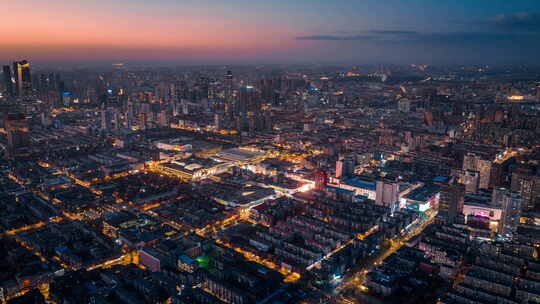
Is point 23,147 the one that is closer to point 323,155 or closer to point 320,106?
point 323,155

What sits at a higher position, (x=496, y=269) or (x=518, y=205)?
(x=518, y=205)

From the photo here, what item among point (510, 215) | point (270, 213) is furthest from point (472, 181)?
point (270, 213)

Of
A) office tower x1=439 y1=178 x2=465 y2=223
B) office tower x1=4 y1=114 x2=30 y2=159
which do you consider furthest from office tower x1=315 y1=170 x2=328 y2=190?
office tower x1=4 y1=114 x2=30 y2=159

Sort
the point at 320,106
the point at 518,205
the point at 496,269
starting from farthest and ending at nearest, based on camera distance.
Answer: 1. the point at 320,106
2. the point at 518,205
3. the point at 496,269

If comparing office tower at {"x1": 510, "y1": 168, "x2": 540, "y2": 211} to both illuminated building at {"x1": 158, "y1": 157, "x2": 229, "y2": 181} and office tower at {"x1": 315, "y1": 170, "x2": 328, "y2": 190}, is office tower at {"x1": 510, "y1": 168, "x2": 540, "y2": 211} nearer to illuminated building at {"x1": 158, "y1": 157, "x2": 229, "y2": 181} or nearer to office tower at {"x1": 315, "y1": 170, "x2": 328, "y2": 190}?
office tower at {"x1": 315, "y1": 170, "x2": 328, "y2": 190}

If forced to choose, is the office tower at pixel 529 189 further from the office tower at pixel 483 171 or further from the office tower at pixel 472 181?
the office tower at pixel 483 171

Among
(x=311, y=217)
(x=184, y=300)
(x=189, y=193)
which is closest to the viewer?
(x=184, y=300)

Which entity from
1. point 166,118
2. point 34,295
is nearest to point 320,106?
point 166,118
